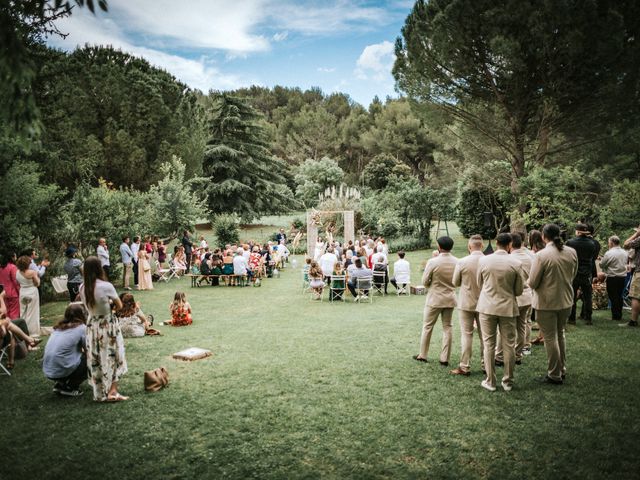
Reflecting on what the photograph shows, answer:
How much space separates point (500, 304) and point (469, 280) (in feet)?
2.03

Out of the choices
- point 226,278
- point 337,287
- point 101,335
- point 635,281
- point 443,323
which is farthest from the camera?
point 226,278

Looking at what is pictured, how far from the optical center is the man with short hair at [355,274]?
474 inches

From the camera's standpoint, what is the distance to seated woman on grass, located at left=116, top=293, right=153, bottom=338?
8.00m

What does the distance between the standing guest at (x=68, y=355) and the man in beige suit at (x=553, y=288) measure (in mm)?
5481

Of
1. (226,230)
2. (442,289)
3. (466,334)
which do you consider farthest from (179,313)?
(226,230)

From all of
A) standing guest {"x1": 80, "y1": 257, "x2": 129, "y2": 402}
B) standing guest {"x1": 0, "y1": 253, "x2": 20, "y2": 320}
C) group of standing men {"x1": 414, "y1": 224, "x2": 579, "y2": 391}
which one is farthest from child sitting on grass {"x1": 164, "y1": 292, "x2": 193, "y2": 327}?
group of standing men {"x1": 414, "y1": 224, "x2": 579, "y2": 391}

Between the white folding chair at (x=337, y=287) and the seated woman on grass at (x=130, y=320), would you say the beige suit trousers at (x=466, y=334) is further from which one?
the white folding chair at (x=337, y=287)

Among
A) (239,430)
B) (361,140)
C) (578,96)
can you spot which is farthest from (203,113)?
(239,430)

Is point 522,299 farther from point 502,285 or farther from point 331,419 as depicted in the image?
point 331,419

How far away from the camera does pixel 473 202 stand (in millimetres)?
26828

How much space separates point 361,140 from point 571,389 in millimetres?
45358

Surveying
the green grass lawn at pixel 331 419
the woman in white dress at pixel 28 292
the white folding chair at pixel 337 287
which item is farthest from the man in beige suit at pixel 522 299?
the woman in white dress at pixel 28 292

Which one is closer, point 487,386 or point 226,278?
point 487,386

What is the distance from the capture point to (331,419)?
4.50 m
